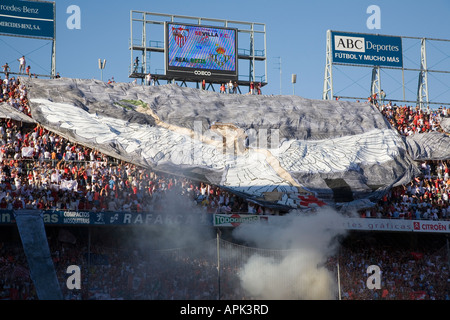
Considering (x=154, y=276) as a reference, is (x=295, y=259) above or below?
above

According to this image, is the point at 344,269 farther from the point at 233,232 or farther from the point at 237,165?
the point at 237,165

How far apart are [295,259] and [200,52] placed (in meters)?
18.5

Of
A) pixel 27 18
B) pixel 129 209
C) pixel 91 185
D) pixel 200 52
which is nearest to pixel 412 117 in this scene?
pixel 200 52

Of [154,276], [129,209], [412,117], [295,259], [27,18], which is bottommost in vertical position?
[154,276]

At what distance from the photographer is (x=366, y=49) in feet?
141

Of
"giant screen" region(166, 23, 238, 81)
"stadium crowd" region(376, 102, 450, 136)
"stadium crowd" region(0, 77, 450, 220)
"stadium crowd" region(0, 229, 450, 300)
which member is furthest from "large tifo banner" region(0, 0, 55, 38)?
"stadium crowd" region(376, 102, 450, 136)

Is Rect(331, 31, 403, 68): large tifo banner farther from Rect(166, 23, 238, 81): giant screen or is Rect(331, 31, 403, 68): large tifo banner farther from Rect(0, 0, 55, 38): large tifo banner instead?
Rect(0, 0, 55, 38): large tifo banner

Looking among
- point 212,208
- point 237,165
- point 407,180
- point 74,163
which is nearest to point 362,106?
point 407,180

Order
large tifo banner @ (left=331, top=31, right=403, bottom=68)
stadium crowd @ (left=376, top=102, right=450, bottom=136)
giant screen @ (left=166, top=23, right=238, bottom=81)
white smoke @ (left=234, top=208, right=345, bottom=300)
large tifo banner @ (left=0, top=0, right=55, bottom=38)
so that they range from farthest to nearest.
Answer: large tifo banner @ (left=331, top=31, right=403, bottom=68) → giant screen @ (left=166, top=23, right=238, bottom=81) → stadium crowd @ (left=376, top=102, right=450, bottom=136) → large tifo banner @ (left=0, top=0, right=55, bottom=38) → white smoke @ (left=234, top=208, right=345, bottom=300)

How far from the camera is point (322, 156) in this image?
111 ft

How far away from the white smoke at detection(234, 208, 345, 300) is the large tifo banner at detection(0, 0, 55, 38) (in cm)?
1779

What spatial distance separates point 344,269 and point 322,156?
815 centimetres

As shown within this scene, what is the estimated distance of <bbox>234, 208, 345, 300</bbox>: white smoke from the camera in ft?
76.5

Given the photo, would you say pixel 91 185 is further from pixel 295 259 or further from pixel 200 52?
pixel 200 52
